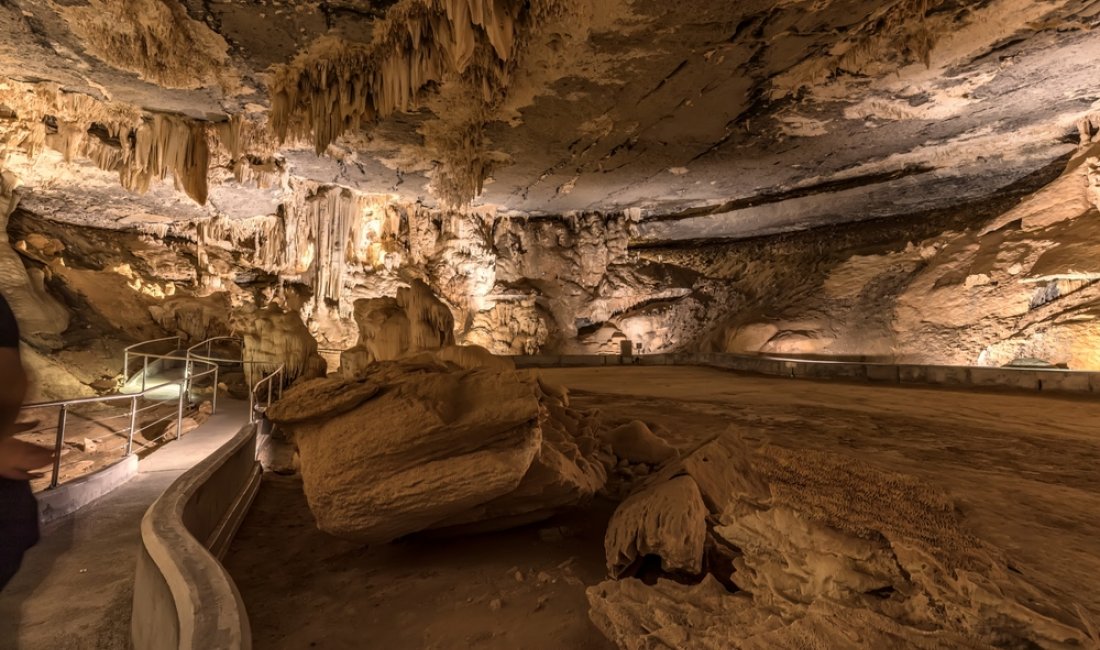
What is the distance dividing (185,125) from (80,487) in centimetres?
739

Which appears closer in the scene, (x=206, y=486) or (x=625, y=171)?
(x=206, y=486)

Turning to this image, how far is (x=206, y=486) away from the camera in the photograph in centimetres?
375

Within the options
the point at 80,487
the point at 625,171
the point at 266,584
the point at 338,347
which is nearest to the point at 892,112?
the point at 625,171

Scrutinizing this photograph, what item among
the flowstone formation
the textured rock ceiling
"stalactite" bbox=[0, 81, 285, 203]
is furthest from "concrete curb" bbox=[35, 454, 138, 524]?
"stalactite" bbox=[0, 81, 285, 203]

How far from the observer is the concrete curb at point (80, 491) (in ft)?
12.0

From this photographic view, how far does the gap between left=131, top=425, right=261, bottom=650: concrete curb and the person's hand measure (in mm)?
689

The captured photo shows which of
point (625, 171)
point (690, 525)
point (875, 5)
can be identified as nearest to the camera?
point (690, 525)

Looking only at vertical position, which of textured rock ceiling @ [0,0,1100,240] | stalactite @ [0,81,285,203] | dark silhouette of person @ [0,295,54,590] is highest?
textured rock ceiling @ [0,0,1100,240]

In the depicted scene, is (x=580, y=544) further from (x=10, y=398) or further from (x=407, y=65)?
(x=407, y=65)

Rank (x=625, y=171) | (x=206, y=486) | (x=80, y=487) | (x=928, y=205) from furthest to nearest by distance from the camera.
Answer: (x=928, y=205)
(x=625, y=171)
(x=80, y=487)
(x=206, y=486)

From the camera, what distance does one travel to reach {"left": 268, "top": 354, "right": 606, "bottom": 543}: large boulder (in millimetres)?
3162

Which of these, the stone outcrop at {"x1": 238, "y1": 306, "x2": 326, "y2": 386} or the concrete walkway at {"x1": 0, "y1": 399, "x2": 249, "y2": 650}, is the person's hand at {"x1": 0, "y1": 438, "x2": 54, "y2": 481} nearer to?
the concrete walkway at {"x1": 0, "y1": 399, "x2": 249, "y2": 650}

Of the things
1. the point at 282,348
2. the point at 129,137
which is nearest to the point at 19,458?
the point at 282,348

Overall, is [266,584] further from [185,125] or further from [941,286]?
[941,286]
